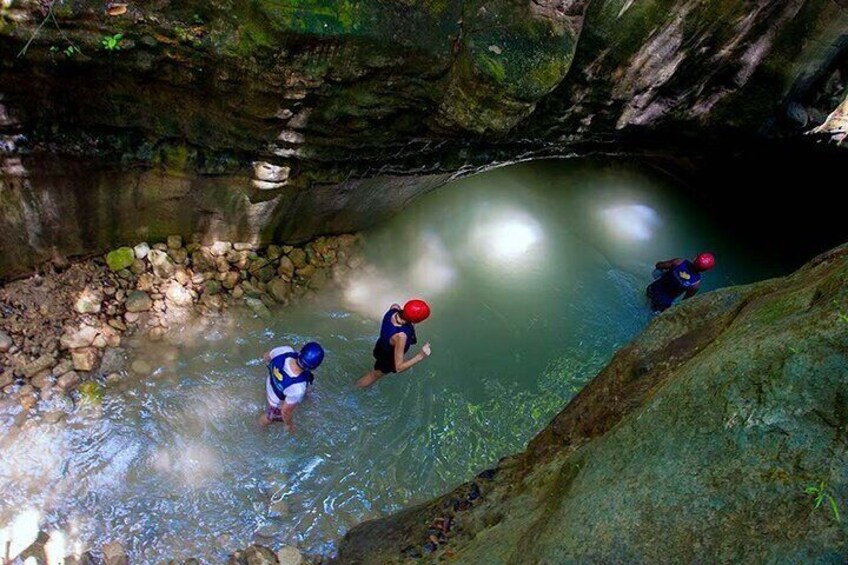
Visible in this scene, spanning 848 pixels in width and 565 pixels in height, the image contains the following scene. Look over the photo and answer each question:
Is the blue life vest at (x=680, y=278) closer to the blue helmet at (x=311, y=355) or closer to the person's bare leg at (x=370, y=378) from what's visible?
the person's bare leg at (x=370, y=378)

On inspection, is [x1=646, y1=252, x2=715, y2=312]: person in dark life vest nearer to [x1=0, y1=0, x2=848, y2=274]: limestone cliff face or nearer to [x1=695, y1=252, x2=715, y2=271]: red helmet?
[x1=695, y1=252, x2=715, y2=271]: red helmet

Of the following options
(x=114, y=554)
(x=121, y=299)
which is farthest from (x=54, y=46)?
(x=114, y=554)

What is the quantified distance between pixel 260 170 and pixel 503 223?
3879 millimetres

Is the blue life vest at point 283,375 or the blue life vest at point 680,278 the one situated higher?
the blue life vest at point 283,375

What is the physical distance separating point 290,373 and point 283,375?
8 cm

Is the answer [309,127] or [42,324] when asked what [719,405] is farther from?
[42,324]

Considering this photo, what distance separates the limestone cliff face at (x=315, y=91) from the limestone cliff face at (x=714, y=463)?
8.24ft

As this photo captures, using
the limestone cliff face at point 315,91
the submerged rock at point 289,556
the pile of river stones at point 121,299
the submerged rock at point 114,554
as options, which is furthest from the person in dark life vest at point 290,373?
the limestone cliff face at point 315,91

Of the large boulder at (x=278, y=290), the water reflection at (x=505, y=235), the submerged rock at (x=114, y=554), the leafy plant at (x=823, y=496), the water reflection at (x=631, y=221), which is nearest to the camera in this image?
the leafy plant at (x=823, y=496)

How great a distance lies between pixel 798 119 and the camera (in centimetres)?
663

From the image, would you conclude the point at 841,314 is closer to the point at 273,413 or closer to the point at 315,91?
the point at 315,91

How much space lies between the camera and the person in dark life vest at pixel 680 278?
23.3 ft

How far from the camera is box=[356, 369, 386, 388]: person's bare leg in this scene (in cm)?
575

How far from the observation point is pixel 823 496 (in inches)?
88.4
